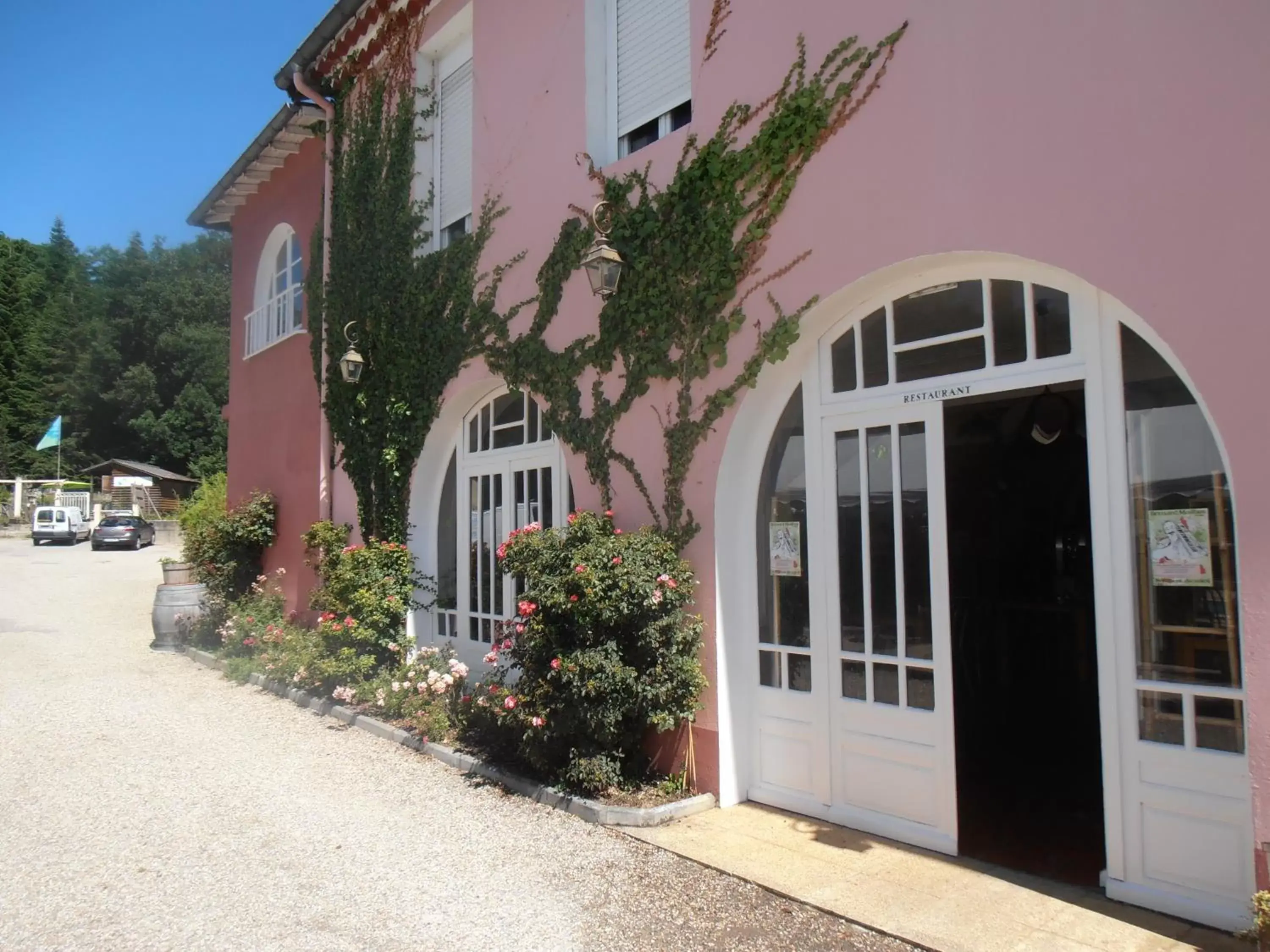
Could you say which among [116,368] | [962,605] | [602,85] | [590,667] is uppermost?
[116,368]

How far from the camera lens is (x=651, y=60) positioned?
6.34 metres

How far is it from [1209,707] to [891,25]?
3595mm

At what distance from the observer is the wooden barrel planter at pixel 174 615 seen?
11.6 m

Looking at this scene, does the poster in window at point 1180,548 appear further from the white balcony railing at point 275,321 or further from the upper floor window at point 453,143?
the white balcony railing at point 275,321

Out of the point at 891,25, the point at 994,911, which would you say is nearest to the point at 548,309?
the point at 891,25

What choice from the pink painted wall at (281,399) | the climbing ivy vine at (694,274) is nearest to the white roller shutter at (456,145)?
the climbing ivy vine at (694,274)

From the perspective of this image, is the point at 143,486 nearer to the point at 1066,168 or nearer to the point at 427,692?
the point at 427,692

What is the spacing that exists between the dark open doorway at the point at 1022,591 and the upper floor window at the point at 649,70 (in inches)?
116

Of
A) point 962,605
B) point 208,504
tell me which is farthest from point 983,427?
point 208,504

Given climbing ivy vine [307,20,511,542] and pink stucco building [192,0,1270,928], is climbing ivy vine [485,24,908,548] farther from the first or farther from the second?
climbing ivy vine [307,20,511,542]

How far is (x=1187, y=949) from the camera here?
338 cm

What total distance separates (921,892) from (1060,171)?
10.8ft

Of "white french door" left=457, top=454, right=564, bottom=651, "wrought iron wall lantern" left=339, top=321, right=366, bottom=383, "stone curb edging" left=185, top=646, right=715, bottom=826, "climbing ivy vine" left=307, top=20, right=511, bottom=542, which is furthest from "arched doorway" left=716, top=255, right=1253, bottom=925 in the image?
"wrought iron wall lantern" left=339, top=321, right=366, bottom=383

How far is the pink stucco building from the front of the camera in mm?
3574
